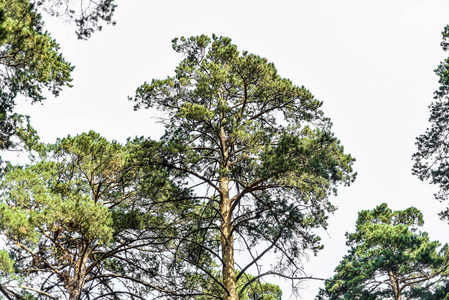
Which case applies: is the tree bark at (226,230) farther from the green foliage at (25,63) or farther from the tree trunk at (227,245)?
the green foliage at (25,63)

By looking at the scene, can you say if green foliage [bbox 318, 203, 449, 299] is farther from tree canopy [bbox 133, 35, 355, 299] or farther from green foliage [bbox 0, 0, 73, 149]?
green foliage [bbox 0, 0, 73, 149]

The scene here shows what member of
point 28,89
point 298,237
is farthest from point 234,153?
point 28,89

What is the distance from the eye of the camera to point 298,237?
859cm

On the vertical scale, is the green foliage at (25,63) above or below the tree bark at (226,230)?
above

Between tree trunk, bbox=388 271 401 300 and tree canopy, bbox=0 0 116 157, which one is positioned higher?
tree canopy, bbox=0 0 116 157

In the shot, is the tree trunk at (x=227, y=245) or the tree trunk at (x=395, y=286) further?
the tree trunk at (x=395, y=286)

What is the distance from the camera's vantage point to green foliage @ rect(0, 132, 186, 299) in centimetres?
777

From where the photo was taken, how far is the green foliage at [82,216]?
25.5 feet

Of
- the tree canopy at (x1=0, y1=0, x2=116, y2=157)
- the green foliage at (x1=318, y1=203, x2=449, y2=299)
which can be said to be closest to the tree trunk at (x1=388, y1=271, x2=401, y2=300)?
the green foliage at (x1=318, y1=203, x2=449, y2=299)

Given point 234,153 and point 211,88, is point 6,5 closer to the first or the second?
point 211,88

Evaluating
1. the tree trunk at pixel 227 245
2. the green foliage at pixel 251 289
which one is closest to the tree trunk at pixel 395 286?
the green foliage at pixel 251 289

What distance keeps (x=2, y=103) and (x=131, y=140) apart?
3605 mm

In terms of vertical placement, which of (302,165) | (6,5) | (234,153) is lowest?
(302,165)

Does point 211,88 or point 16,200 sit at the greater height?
point 211,88
